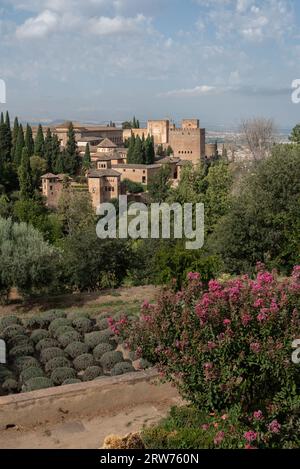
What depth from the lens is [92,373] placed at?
966 centimetres

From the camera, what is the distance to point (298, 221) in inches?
636

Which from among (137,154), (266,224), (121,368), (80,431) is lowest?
(121,368)

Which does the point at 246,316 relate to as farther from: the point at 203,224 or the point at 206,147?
the point at 206,147

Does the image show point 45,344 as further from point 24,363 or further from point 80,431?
point 80,431

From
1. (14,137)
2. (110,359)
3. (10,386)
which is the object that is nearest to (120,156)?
(14,137)

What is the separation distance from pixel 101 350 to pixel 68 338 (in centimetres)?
103

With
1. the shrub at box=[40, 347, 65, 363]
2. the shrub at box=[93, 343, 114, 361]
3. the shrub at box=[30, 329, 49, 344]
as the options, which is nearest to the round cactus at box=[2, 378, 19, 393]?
the shrub at box=[40, 347, 65, 363]

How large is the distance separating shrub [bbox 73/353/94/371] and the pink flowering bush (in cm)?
442

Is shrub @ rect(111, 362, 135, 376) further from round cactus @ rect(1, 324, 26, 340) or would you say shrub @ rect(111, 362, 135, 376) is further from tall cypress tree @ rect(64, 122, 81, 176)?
tall cypress tree @ rect(64, 122, 81, 176)

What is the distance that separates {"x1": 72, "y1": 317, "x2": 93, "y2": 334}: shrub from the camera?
40.8 ft

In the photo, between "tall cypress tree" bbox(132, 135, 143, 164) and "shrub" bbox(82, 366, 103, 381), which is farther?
"tall cypress tree" bbox(132, 135, 143, 164)

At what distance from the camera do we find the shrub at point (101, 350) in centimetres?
1074

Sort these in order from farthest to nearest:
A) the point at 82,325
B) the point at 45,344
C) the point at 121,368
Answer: the point at 82,325, the point at 45,344, the point at 121,368

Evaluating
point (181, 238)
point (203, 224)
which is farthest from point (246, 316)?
point (203, 224)
